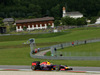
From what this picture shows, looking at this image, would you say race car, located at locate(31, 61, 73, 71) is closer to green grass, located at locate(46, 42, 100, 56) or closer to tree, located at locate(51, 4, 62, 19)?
green grass, located at locate(46, 42, 100, 56)

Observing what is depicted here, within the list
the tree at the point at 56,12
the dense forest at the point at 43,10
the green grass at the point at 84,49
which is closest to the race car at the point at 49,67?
the green grass at the point at 84,49

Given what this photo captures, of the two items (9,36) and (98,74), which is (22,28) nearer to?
(9,36)

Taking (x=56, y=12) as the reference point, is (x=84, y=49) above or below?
above

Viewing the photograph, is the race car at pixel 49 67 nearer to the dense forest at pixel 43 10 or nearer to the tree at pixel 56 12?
the dense forest at pixel 43 10

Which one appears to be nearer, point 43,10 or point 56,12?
point 56,12

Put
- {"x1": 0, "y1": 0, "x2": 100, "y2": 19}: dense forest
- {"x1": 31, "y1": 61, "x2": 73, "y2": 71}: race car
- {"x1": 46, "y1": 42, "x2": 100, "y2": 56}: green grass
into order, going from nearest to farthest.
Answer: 1. {"x1": 31, "y1": 61, "x2": 73, "y2": 71}: race car
2. {"x1": 46, "y1": 42, "x2": 100, "y2": 56}: green grass
3. {"x1": 0, "y1": 0, "x2": 100, "y2": 19}: dense forest

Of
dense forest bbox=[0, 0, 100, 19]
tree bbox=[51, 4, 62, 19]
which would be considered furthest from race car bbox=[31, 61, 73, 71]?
tree bbox=[51, 4, 62, 19]

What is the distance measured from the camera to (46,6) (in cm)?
19988

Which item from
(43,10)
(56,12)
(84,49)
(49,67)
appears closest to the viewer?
(49,67)

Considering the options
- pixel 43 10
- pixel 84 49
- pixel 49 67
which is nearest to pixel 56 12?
pixel 43 10

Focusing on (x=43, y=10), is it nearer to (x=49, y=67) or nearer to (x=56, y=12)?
(x=56, y=12)

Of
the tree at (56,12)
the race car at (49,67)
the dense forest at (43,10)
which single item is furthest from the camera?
the tree at (56,12)

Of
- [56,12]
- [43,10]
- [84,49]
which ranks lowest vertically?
[43,10]

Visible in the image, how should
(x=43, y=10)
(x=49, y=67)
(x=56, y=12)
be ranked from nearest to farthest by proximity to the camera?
1. (x=49, y=67)
2. (x=56, y=12)
3. (x=43, y=10)
